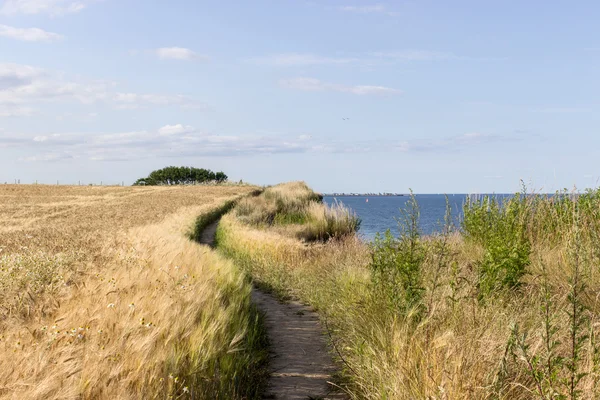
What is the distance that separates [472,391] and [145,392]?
8.44 ft

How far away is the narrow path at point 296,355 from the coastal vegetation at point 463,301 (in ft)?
0.80

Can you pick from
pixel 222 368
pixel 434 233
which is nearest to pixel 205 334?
pixel 222 368

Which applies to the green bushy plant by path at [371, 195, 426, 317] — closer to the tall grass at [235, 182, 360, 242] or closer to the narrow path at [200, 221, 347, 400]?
the narrow path at [200, 221, 347, 400]

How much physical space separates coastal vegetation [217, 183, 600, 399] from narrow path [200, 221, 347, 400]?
0.24m

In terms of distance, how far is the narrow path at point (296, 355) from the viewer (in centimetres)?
583

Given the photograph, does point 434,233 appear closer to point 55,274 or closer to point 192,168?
point 55,274

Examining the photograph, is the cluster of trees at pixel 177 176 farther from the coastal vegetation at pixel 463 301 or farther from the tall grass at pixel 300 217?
the coastal vegetation at pixel 463 301

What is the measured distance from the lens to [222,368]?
5.11 meters

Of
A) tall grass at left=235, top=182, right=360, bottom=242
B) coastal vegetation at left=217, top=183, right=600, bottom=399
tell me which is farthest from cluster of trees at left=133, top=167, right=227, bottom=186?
coastal vegetation at left=217, top=183, right=600, bottom=399

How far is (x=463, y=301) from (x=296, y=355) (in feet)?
7.77

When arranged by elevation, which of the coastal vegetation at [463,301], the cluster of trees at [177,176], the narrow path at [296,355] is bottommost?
the narrow path at [296,355]

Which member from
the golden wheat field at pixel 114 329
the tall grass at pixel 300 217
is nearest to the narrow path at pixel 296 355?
the golden wheat field at pixel 114 329

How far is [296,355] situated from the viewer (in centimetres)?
716

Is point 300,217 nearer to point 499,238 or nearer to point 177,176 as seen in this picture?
point 499,238
